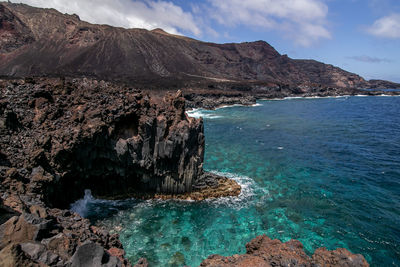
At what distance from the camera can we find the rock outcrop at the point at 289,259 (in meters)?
6.99

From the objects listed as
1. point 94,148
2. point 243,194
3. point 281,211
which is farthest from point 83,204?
point 281,211

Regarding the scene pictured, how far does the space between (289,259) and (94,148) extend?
14.4 m

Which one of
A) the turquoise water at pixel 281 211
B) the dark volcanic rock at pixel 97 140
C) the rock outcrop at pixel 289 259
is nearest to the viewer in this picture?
the rock outcrop at pixel 289 259

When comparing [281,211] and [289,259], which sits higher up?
[289,259]

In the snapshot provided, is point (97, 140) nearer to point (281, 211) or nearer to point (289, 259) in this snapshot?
point (289, 259)

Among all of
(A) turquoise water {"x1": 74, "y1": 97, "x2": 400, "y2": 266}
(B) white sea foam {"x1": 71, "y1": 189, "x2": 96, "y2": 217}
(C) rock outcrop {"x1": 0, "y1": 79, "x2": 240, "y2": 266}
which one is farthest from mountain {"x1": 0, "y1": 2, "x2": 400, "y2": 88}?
(B) white sea foam {"x1": 71, "y1": 189, "x2": 96, "y2": 217}

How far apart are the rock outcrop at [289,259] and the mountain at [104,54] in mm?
82959

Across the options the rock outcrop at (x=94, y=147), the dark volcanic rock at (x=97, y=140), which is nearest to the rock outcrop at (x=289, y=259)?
the rock outcrop at (x=94, y=147)

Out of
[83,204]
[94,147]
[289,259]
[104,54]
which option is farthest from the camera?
[104,54]

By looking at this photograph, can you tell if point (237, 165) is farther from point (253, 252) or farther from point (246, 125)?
point (246, 125)

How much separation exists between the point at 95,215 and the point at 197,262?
7981 mm

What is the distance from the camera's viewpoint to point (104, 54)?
381ft

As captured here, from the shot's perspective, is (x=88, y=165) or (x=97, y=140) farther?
(x=88, y=165)

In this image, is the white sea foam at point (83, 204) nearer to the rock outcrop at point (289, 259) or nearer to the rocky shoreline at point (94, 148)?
the rocky shoreline at point (94, 148)
